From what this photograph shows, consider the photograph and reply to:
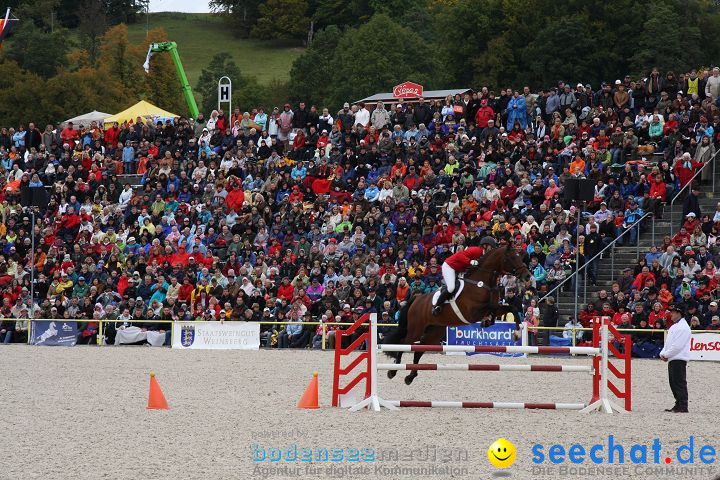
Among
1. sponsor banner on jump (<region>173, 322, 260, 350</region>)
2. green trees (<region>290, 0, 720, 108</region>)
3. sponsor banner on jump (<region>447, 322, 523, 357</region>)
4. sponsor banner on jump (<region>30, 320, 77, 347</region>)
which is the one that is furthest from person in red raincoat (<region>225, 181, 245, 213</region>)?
green trees (<region>290, 0, 720, 108</region>)

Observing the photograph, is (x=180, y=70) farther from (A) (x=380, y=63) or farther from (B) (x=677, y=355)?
(B) (x=677, y=355)

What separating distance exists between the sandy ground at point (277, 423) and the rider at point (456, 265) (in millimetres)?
1474

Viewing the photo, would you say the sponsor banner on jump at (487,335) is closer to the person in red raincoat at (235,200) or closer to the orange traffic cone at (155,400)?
the person in red raincoat at (235,200)

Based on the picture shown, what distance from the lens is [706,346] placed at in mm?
23578

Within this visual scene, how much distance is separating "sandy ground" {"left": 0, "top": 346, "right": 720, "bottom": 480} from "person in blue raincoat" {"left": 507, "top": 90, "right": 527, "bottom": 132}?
11202 mm

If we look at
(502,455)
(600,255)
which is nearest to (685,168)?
(600,255)

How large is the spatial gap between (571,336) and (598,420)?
11.1m

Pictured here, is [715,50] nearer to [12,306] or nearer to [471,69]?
[471,69]

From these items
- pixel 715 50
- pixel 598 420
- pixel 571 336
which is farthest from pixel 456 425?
pixel 715 50

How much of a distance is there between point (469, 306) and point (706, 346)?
30.3 feet

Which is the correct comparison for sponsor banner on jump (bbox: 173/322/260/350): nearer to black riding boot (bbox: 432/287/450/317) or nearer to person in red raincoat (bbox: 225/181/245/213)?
person in red raincoat (bbox: 225/181/245/213)

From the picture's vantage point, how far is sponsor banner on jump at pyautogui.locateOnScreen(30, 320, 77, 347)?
29.2 metres

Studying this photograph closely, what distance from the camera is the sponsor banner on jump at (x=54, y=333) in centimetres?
2917

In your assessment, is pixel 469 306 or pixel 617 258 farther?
pixel 617 258
